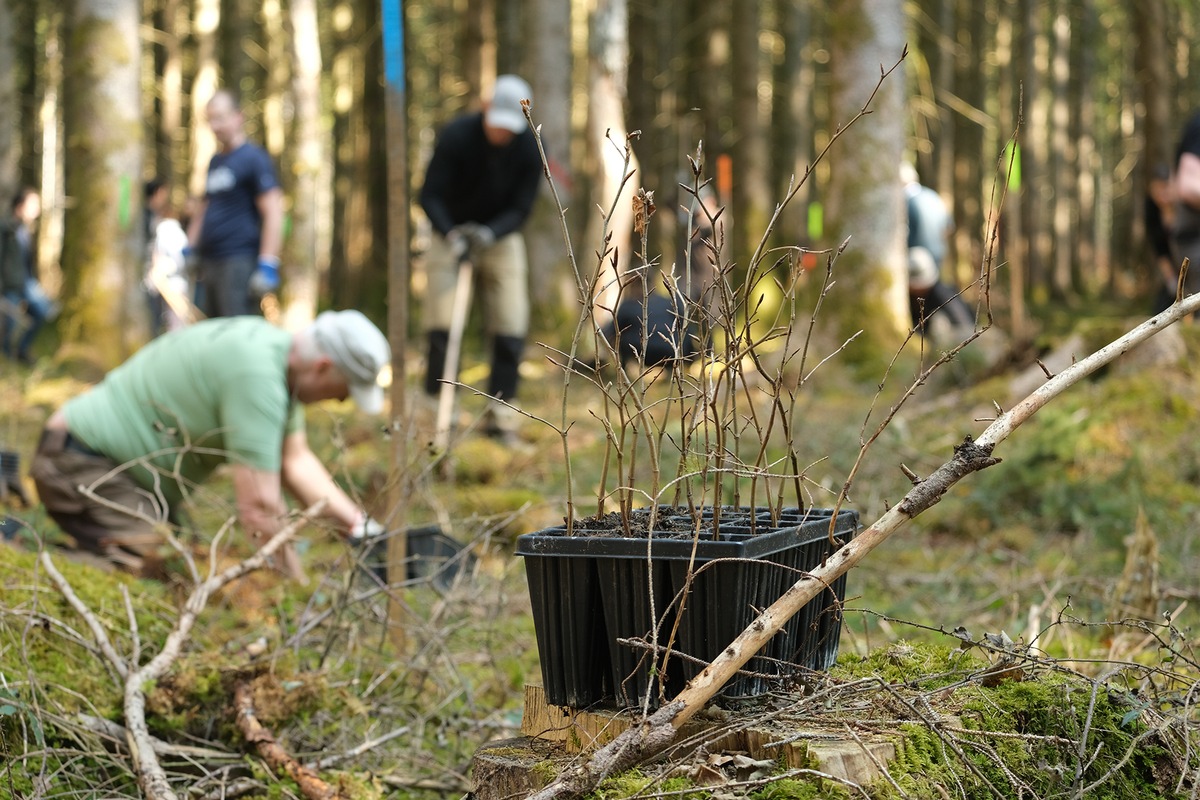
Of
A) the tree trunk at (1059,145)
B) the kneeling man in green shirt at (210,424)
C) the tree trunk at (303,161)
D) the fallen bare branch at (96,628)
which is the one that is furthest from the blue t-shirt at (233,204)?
the tree trunk at (1059,145)

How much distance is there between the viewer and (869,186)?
32.7ft

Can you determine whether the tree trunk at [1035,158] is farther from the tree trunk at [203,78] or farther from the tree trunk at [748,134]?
the tree trunk at [203,78]

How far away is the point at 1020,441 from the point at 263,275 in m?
4.69

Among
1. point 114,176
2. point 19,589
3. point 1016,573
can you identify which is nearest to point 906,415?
point 1016,573

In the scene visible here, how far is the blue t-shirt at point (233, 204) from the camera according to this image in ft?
27.2

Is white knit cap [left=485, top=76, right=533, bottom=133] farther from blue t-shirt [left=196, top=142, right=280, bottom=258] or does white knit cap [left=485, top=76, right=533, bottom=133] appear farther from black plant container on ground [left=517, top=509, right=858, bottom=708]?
black plant container on ground [left=517, top=509, right=858, bottom=708]

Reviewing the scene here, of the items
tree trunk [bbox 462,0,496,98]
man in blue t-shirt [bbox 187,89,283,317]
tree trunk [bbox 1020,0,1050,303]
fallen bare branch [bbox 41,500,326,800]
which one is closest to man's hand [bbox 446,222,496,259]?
man in blue t-shirt [bbox 187,89,283,317]

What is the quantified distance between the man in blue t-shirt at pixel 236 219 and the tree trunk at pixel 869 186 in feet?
13.9

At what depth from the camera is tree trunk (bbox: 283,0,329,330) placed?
12398 millimetres

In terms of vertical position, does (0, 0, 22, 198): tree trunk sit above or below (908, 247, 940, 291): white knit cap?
above

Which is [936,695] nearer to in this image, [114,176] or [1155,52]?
[114,176]

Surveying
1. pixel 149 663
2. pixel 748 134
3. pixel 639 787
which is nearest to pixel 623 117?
pixel 748 134

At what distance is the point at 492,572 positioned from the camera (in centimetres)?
484

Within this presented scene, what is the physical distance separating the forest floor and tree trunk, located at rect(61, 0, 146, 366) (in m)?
4.25
